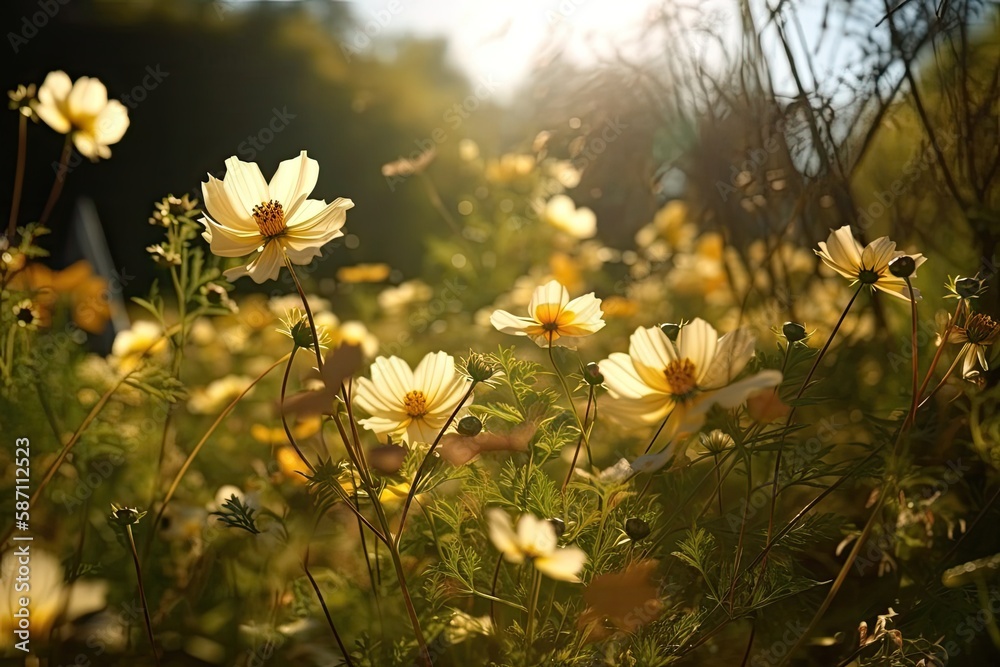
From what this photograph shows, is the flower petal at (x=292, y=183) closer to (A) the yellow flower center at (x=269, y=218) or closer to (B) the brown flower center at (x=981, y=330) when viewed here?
(A) the yellow flower center at (x=269, y=218)

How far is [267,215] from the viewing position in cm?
53

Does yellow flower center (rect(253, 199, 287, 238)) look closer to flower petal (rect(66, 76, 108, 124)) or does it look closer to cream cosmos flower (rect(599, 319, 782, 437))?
cream cosmos flower (rect(599, 319, 782, 437))

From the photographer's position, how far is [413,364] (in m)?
1.38

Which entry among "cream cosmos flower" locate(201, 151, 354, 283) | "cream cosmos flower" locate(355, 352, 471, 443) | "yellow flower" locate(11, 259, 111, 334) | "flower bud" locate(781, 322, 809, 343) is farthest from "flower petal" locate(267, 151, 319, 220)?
"yellow flower" locate(11, 259, 111, 334)

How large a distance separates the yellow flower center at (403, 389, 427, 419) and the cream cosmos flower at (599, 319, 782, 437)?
0.13 meters

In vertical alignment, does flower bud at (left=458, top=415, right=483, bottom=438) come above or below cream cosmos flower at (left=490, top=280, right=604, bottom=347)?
below

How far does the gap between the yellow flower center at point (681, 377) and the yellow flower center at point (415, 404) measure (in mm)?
172

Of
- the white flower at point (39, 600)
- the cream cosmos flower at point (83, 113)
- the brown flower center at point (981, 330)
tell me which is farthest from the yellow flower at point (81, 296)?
the brown flower center at point (981, 330)

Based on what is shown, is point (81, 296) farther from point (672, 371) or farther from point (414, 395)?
point (672, 371)

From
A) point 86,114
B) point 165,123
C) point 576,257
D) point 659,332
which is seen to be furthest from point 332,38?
point 659,332

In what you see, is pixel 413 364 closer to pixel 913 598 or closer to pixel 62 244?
pixel 913 598

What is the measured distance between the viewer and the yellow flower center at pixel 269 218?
1.73 feet

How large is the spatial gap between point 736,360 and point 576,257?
58.0 inches

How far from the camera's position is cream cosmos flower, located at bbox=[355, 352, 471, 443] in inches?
21.2
